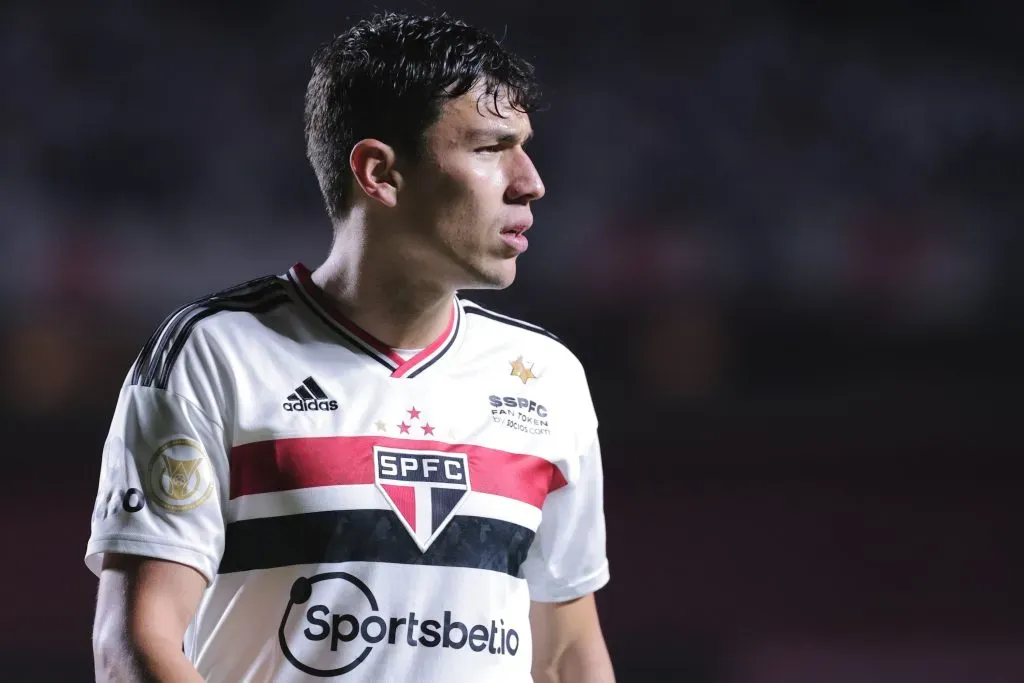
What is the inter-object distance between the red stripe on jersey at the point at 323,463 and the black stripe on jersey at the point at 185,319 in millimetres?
150

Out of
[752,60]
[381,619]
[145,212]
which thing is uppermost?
[752,60]

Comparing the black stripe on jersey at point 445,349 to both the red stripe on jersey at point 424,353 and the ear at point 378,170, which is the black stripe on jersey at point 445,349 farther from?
the ear at point 378,170

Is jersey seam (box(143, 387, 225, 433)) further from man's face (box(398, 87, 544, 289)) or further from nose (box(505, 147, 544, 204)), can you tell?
nose (box(505, 147, 544, 204))

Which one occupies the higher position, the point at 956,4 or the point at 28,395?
the point at 956,4

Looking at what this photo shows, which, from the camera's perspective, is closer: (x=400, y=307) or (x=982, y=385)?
(x=400, y=307)

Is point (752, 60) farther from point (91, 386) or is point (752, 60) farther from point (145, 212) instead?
point (91, 386)

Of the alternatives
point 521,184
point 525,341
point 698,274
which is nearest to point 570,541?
point 525,341

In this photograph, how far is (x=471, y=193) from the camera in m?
1.83

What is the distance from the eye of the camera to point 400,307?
189cm

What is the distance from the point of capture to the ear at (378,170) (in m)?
1.86

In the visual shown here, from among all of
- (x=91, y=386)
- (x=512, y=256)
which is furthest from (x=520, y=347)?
(x=91, y=386)

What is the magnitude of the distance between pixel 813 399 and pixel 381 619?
4943 mm

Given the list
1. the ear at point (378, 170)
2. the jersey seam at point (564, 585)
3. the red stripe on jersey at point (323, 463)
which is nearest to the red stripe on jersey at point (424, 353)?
the red stripe on jersey at point (323, 463)

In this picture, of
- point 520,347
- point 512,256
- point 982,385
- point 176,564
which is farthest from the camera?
point 982,385
